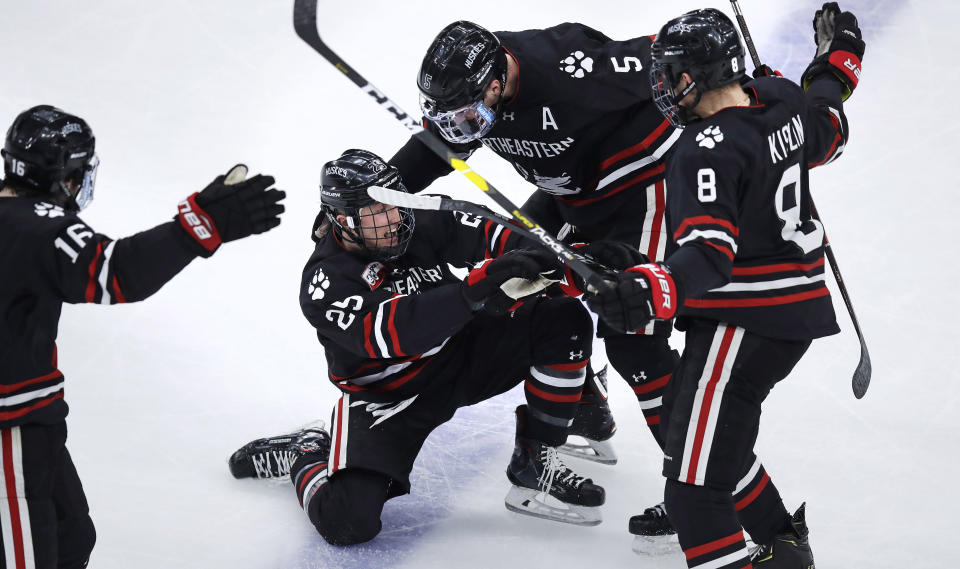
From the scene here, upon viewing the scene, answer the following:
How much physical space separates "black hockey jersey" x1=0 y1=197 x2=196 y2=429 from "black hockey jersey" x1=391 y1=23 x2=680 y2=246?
1.34 m

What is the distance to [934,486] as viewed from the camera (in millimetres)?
3463

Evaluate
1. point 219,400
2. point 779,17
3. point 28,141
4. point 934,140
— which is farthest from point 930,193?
point 28,141

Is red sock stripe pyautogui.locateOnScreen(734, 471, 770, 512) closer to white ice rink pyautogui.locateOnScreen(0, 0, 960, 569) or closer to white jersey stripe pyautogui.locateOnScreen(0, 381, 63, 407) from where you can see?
white ice rink pyautogui.locateOnScreen(0, 0, 960, 569)

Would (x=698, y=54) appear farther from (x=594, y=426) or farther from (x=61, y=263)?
(x=594, y=426)

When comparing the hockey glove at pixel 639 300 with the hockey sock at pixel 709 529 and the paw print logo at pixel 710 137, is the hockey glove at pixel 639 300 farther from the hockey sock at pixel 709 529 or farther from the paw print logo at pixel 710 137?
the hockey sock at pixel 709 529

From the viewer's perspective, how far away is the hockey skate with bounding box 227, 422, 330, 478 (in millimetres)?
3674

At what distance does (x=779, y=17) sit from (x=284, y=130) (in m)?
3.00

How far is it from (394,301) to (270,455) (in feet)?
3.18

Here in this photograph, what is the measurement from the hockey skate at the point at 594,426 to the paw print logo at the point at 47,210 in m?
2.06

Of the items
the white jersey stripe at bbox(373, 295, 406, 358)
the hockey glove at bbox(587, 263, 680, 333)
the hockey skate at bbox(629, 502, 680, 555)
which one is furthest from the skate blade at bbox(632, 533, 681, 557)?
the hockey glove at bbox(587, 263, 680, 333)

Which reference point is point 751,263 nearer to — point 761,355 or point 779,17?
point 761,355

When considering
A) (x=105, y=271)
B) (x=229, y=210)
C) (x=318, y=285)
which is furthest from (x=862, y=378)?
(x=105, y=271)

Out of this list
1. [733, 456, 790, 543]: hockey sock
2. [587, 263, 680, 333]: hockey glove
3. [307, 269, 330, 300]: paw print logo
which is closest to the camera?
[587, 263, 680, 333]: hockey glove

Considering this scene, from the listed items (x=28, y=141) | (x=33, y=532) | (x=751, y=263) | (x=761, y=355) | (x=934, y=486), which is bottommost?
(x=934, y=486)
